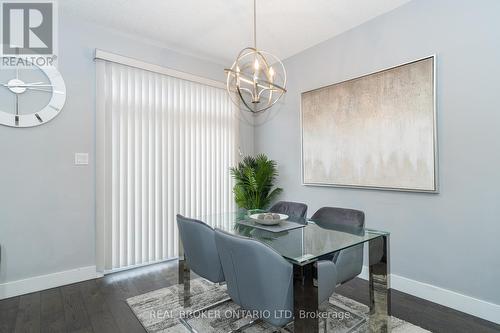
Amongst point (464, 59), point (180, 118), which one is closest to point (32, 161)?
point (180, 118)

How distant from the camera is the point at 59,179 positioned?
272 cm

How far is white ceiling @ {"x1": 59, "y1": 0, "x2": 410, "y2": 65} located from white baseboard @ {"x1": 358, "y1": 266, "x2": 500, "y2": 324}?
2751mm

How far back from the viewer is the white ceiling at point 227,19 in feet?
8.35

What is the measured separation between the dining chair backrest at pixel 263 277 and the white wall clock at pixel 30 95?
2.49 m

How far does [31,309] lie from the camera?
2.22 metres

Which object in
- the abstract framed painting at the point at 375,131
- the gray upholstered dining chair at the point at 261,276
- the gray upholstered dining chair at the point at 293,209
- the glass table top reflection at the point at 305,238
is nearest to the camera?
the gray upholstered dining chair at the point at 261,276

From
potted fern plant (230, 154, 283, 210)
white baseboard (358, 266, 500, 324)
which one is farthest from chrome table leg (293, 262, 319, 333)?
potted fern plant (230, 154, 283, 210)

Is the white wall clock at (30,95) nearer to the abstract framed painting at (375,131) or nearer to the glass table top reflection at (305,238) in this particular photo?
the glass table top reflection at (305,238)

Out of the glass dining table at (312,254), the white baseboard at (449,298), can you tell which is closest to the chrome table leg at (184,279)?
the glass dining table at (312,254)

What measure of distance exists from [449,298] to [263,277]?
1.99 meters

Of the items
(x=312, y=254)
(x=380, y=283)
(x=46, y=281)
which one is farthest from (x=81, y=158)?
(x=380, y=283)

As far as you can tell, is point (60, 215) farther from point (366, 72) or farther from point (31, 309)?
point (366, 72)

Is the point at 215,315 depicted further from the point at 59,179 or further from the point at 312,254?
the point at 59,179

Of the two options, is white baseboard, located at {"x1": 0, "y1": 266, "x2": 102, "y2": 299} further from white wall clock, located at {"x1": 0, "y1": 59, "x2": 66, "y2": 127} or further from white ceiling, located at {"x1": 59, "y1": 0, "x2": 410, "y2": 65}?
white ceiling, located at {"x1": 59, "y1": 0, "x2": 410, "y2": 65}
